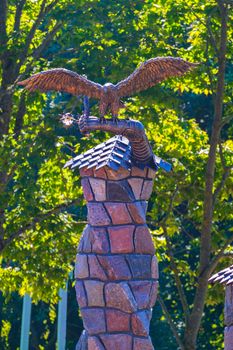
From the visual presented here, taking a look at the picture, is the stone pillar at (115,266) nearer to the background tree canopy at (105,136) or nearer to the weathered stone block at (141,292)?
the weathered stone block at (141,292)

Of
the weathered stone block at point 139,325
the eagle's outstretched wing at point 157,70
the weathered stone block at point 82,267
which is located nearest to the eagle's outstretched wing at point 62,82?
the eagle's outstretched wing at point 157,70

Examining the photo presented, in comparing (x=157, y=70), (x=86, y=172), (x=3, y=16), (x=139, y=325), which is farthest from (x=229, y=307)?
(x=3, y=16)

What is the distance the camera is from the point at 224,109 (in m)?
22.7

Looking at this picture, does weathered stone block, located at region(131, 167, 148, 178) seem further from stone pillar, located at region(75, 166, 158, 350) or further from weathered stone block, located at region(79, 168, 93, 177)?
weathered stone block, located at region(79, 168, 93, 177)

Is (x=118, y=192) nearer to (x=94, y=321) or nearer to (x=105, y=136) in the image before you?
(x=94, y=321)

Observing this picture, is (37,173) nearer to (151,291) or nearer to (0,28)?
(0,28)

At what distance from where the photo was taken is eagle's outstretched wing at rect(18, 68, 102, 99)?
15117mm

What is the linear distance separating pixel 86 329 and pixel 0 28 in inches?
373

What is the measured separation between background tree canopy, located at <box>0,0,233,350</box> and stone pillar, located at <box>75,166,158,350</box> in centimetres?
620

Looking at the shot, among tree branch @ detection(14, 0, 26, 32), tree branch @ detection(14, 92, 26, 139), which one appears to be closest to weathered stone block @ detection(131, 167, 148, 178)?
tree branch @ detection(14, 92, 26, 139)

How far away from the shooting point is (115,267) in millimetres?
14594

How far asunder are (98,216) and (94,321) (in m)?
1.18

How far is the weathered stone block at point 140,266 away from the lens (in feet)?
48.1

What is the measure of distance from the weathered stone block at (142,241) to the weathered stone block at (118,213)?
19 cm
